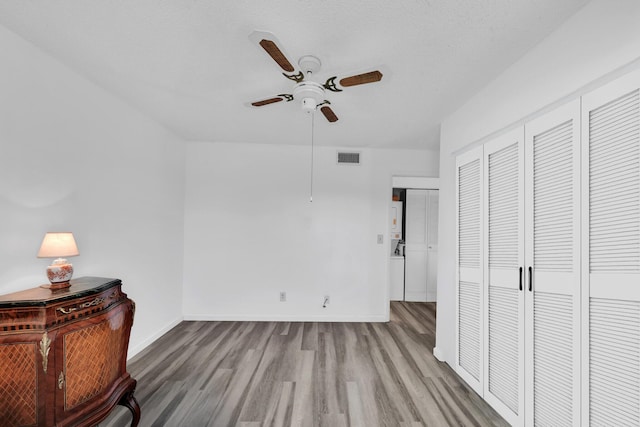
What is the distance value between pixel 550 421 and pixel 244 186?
392 centimetres

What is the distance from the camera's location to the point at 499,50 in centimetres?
180

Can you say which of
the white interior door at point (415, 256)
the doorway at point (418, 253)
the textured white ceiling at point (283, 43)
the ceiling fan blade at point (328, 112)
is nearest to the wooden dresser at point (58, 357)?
the textured white ceiling at point (283, 43)

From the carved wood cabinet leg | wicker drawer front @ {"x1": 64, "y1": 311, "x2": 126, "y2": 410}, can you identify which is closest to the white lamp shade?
wicker drawer front @ {"x1": 64, "y1": 311, "x2": 126, "y2": 410}

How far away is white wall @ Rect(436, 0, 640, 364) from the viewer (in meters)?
1.29

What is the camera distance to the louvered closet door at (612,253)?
125 cm

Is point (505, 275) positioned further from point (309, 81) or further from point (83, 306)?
point (83, 306)

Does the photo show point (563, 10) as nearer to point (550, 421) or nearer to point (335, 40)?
point (335, 40)

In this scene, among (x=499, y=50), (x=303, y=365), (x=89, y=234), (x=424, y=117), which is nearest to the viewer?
(x=499, y=50)

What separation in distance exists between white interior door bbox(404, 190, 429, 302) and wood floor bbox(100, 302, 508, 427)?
1.65 metres

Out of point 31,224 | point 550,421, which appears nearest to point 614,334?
point 550,421

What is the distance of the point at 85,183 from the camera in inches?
90.9

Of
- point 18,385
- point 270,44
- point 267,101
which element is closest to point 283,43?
point 267,101

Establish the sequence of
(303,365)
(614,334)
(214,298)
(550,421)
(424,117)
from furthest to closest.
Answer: (214,298) < (424,117) < (303,365) < (550,421) < (614,334)

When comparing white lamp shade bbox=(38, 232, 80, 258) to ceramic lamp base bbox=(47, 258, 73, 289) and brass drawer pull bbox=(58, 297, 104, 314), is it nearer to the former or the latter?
ceramic lamp base bbox=(47, 258, 73, 289)
